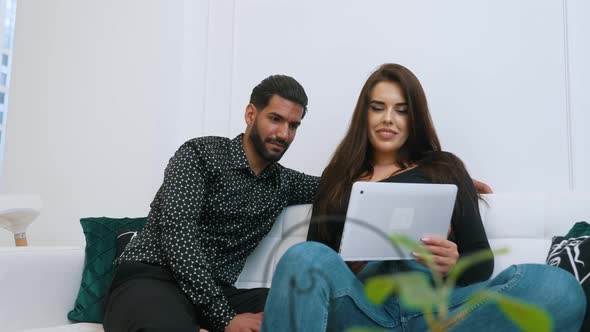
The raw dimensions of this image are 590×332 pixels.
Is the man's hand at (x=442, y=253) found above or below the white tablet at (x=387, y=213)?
below

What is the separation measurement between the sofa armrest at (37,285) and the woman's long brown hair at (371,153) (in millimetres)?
859

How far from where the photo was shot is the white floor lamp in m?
2.23

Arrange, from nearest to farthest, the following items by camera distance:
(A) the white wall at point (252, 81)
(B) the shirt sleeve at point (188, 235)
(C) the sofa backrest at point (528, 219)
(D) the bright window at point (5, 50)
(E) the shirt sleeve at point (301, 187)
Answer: (B) the shirt sleeve at point (188, 235)
(C) the sofa backrest at point (528, 219)
(E) the shirt sleeve at point (301, 187)
(A) the white wall at point (252, 81)
(D) the bright window at point (5, 50)

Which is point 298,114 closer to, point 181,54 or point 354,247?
point 354,247

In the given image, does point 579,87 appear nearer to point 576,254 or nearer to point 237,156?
point 576,254

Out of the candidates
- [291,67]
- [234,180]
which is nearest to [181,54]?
[291,67]

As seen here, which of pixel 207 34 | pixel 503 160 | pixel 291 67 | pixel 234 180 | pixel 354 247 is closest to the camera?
pixel 354 247

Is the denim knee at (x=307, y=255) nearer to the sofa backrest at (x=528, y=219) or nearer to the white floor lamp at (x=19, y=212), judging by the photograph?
the sofa backrest at (x=528, y=219)

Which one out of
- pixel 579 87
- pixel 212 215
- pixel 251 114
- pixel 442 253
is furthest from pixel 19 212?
pixel 579 87

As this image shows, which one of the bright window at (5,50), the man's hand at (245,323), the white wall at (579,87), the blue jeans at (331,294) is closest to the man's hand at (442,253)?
the blue jeans at (331,294)

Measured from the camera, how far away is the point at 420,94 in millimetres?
1817

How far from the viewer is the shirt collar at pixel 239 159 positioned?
1.86 m

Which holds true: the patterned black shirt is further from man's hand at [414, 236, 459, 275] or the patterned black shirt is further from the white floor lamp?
the white floor lamp

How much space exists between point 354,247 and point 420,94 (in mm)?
697
